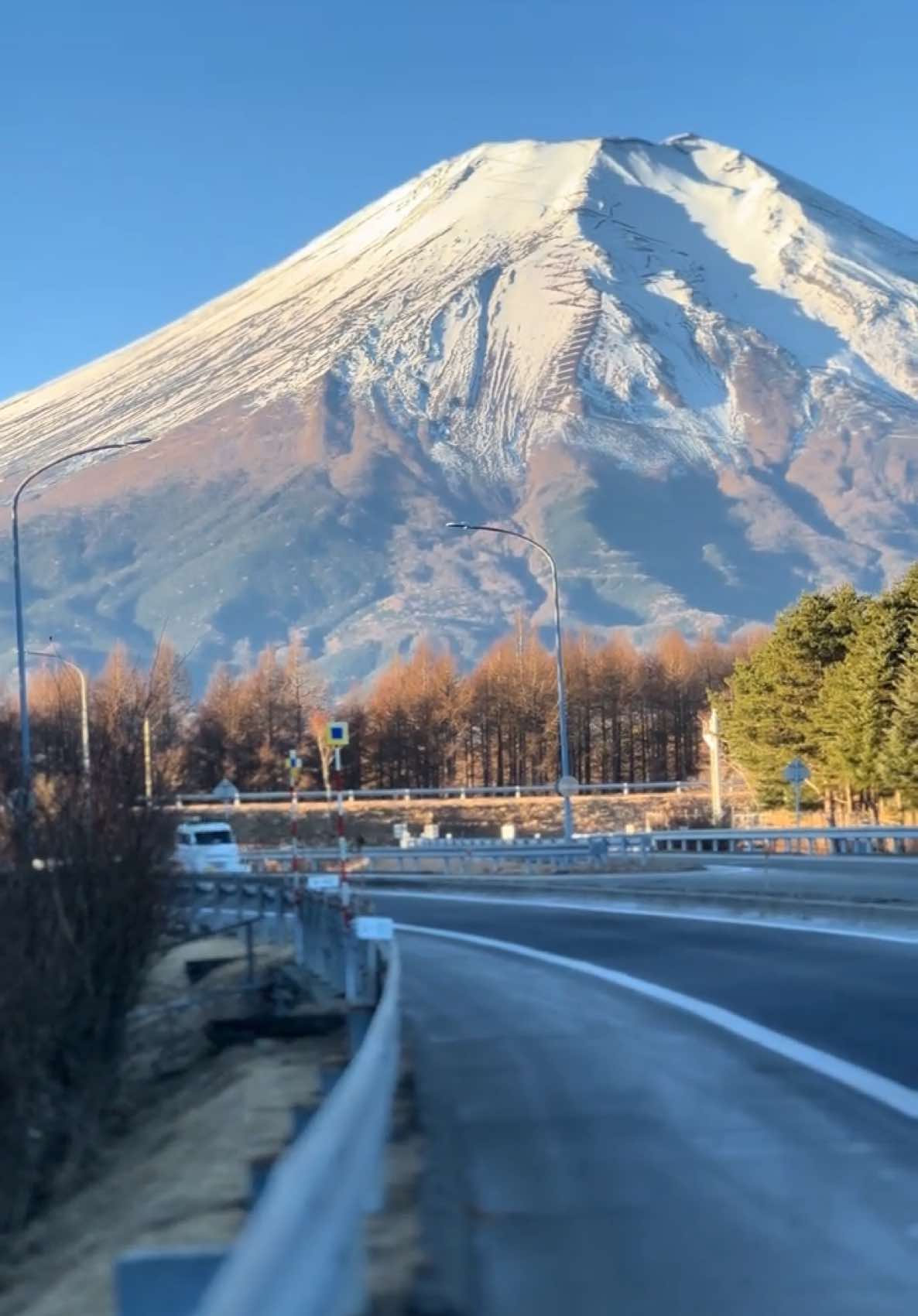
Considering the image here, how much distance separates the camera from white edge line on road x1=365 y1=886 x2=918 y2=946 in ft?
71.0

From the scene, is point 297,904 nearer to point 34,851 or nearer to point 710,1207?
point 34,851

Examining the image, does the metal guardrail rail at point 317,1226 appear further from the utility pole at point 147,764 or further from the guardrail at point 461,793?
the guardrail at point 461,793

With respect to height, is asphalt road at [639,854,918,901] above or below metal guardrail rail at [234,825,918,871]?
below

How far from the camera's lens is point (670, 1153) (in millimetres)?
9047

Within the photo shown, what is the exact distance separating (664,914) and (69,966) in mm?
13767

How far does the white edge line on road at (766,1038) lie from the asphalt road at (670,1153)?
0.37 feet

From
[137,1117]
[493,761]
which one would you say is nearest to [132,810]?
[137,1117]

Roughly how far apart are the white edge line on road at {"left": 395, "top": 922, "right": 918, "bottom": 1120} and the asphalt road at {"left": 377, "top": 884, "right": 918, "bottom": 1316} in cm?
11

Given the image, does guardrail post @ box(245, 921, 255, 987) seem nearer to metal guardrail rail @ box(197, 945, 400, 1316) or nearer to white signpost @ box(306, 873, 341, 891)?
white signpost @ box(306, 873, 341, 891)

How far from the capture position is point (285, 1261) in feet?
14.2

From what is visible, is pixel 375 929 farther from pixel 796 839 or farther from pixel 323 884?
pixel 796 839

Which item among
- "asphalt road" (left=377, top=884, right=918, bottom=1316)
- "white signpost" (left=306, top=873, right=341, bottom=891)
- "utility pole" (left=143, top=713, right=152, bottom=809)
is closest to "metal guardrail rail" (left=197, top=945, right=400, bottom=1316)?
"asphalt road" (left=377, top=884, right=918, bottom=1316)

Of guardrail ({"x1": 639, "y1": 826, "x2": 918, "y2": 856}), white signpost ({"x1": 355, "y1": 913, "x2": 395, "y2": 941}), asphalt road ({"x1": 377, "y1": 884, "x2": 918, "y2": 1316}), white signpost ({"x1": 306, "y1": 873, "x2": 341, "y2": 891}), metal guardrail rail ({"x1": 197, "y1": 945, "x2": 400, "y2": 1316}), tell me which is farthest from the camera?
guardrail ({"x1": 639, "y1": 826, "x2": 918, "y2": 856})

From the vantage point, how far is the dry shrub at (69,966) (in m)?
14.7
